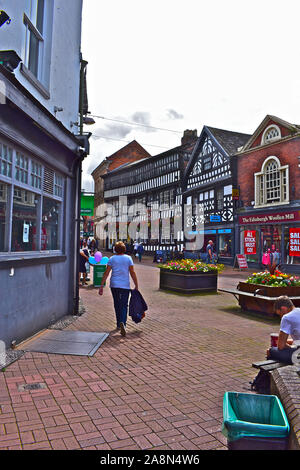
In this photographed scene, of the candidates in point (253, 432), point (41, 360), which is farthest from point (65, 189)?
point (253, 432)

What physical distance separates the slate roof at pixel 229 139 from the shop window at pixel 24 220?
23.4 m

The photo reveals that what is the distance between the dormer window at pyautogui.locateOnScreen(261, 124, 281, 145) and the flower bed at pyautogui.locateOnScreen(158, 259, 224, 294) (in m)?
14.5

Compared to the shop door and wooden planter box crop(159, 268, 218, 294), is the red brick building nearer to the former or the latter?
the shop door

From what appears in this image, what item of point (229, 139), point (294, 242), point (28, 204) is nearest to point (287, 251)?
point (294, 242)

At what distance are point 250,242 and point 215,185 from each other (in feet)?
20.6

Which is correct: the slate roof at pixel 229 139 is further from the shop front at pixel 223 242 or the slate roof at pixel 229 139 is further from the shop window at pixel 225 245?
the shop window at pixel 225 245

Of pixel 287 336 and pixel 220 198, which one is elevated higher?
pixel 220 198

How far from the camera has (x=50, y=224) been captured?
7395 millimetres

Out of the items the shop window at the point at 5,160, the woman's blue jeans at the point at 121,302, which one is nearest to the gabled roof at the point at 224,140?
the woman's blue jeans at the point at 121,302

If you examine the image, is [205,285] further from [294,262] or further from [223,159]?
[223,159]

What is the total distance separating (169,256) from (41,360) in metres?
24.0

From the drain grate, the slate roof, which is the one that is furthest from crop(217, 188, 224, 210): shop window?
the drain grate

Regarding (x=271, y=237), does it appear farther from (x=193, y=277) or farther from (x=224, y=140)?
(x=193, y=277)

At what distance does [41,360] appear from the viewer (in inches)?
199
